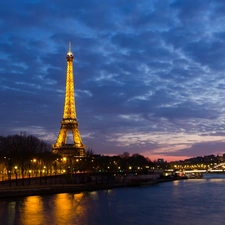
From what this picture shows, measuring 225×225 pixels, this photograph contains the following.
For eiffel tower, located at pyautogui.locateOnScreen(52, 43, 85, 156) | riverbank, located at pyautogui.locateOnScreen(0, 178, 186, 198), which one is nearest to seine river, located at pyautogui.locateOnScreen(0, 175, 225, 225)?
riverbank, located at pyautogui.locateOnScreen(0, 178, 186, 198)

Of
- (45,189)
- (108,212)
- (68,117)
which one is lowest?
(108,212)

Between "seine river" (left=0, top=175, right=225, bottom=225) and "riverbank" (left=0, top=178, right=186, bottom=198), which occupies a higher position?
"riverbank" (left=0, top=178, right=186, bottom=198)

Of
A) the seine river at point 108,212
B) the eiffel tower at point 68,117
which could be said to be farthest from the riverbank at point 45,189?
the eiffel tower at point 68,117

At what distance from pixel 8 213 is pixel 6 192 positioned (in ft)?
23.6

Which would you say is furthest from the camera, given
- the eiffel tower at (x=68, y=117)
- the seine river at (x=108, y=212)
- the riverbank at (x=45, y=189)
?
the eiffel tower at (x=68, y=117)

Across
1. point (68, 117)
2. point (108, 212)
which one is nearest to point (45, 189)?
point (108, 212)

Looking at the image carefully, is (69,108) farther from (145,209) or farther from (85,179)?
(145,209)

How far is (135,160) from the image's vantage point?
3457 inches

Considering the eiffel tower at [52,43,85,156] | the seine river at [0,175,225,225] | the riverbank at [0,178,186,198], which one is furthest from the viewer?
the eiffel tower at [52,43,85,156]

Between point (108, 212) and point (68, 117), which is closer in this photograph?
point (108, 212)

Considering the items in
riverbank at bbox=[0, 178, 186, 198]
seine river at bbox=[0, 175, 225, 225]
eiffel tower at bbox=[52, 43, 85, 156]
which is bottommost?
seine river at bbox=[0, 175, 225, 225]

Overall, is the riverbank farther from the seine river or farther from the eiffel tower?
the eiffel tower

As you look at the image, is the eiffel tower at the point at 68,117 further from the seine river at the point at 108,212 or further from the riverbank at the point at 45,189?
the seine river at the point at 108,212

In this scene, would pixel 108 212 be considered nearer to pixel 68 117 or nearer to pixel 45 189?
pixel 45 189
